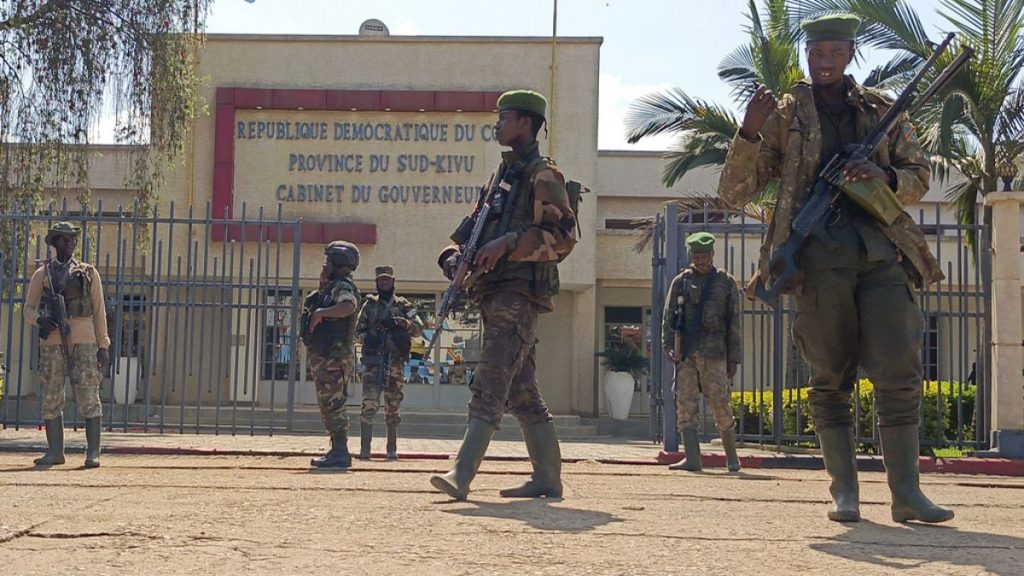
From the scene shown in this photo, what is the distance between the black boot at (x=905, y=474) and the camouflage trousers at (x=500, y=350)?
162 cm

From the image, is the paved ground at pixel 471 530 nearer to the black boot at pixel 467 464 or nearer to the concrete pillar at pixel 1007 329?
the black boot at pixel 467 464

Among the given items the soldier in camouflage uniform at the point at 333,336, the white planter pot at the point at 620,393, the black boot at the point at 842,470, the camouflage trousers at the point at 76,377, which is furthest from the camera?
the white planter pot at the point at 620,393

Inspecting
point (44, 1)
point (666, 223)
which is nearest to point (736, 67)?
point (666, 223)

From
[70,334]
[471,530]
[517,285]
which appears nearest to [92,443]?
[70,334]

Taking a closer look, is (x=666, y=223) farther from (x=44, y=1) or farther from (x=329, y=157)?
(x=329, y=157)

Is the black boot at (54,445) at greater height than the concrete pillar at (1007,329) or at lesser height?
lesser

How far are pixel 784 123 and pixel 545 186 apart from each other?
115 cm

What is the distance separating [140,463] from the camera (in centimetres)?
862

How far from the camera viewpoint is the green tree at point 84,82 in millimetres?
14492

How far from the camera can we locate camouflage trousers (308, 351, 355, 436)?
930 centimetres

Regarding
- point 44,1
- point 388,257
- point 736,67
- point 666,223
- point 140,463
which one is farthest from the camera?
point 388,257

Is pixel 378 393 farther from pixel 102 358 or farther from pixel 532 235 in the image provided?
pixel 532 235

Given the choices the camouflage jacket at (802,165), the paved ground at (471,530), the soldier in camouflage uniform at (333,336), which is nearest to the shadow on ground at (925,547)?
the paved ground at (471,530)

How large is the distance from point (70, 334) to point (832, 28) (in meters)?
5.71
